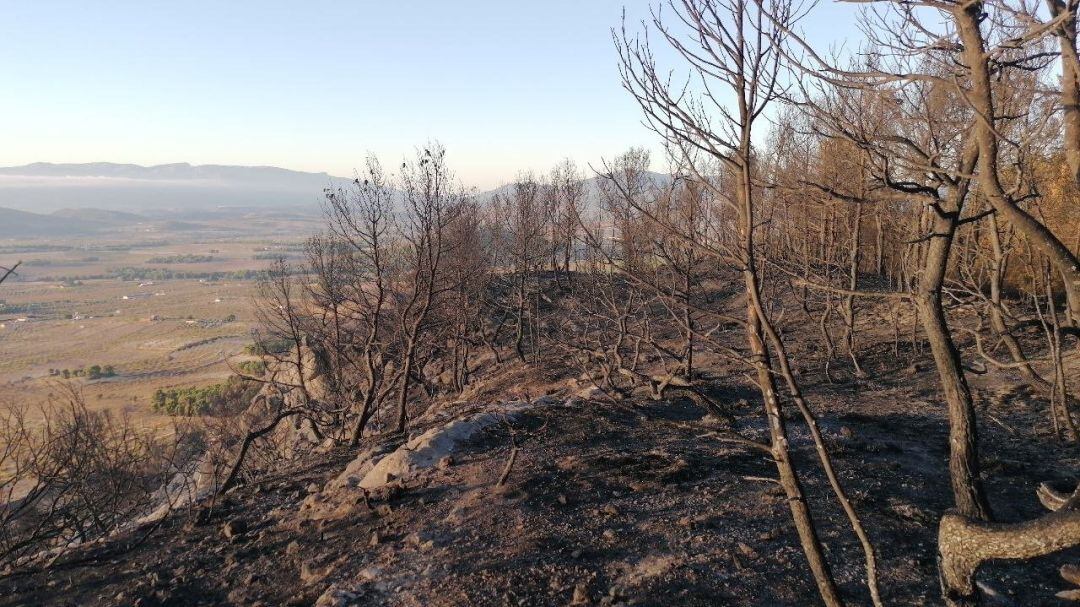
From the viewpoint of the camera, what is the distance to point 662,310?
19.8 m

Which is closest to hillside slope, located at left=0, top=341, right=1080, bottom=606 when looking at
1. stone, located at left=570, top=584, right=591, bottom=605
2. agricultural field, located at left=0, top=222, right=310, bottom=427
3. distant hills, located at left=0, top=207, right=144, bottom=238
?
stone, located at left=570, top=584, right=591, bottom=605

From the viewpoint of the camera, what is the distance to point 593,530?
199 inches

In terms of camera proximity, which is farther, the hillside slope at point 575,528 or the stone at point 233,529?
the stone at point 233,529

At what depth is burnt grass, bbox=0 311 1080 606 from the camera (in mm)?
4270

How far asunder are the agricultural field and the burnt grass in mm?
3972

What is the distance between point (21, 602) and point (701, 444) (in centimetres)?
671

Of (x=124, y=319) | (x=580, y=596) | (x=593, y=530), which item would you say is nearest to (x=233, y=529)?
(x=593, y=530)

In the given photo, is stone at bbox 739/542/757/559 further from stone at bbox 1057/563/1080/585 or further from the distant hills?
the distant hills

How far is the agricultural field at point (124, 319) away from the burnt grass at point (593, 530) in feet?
13.0

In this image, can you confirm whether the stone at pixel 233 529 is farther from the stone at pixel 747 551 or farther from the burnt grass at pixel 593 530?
the stone at pixel 747 551

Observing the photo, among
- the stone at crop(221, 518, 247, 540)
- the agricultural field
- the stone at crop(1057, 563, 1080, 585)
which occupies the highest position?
the stone at crop(1057, 563, 1080, 585)

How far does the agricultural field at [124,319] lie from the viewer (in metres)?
36.7

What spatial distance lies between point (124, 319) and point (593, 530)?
227 ft

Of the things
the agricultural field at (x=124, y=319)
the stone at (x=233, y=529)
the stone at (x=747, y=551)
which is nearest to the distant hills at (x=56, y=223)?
the agricultural field at (x=124, y=319)
